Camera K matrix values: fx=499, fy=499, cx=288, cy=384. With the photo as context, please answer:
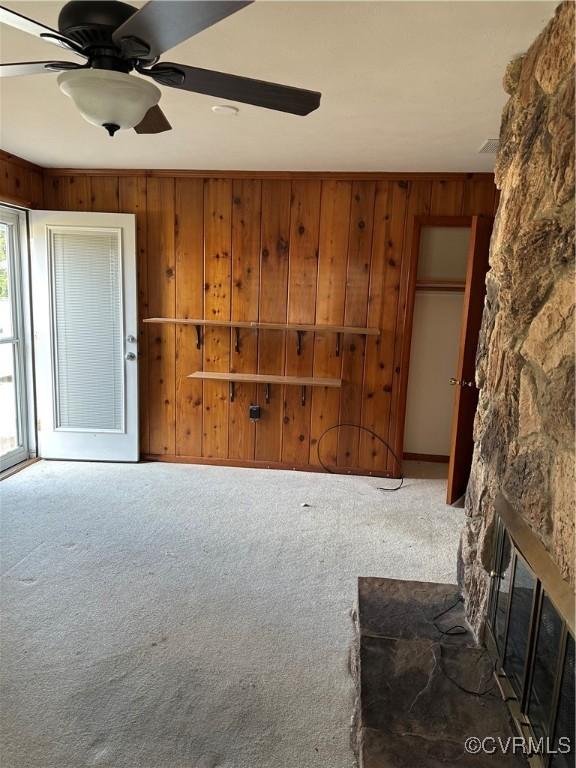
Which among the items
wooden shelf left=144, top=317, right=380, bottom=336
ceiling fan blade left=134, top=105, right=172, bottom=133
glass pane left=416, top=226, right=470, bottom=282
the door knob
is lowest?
the door knob

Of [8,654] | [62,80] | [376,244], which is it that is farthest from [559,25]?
[8,654]

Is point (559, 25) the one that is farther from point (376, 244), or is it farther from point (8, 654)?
point (8, 654)

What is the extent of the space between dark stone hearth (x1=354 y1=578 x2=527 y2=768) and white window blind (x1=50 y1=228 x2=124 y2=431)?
2798 millimetres

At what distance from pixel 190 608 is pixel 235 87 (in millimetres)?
2094

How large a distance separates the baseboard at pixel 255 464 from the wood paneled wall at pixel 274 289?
2 cm

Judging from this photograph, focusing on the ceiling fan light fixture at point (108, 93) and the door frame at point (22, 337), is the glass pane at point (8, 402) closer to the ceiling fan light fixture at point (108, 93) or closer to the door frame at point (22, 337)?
the door frame at point (22, 337)

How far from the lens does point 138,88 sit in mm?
1319

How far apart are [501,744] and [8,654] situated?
180 centimetres

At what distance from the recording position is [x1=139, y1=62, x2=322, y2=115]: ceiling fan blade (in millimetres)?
1412

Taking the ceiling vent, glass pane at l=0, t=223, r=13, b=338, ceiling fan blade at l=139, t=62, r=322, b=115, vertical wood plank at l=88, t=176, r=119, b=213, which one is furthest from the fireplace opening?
glass pane at l=0, t=223, r=13, b=338

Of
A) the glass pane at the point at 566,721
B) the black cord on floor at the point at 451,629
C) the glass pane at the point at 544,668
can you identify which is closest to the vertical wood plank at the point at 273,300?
the black cord on floor at the point at 451,629

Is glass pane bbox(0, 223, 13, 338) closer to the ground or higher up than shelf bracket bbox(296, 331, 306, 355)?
higher up

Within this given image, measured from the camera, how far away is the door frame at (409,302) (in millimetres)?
3709

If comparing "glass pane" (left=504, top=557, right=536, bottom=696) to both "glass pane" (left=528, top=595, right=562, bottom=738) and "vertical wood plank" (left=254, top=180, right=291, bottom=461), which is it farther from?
"vertical wood plank" (left=254, top=180, right=291, bottom=461)
